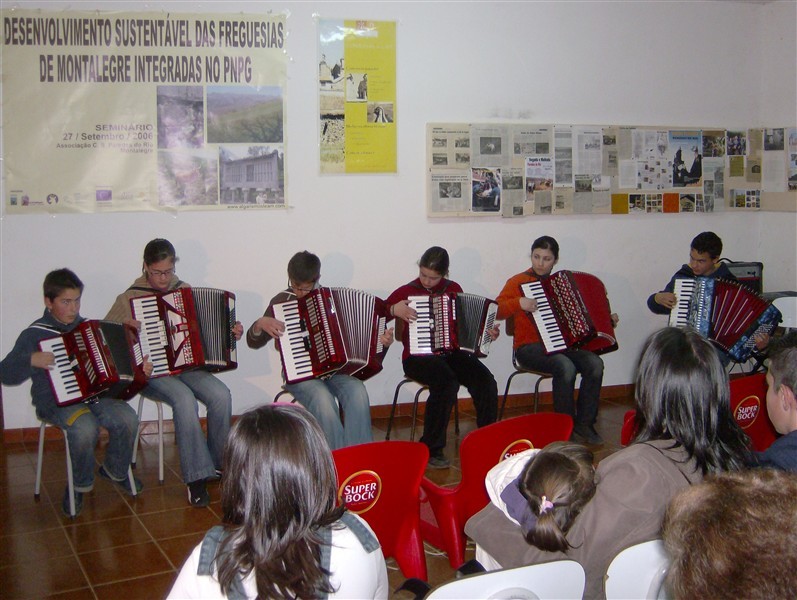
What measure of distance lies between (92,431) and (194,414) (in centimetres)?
48

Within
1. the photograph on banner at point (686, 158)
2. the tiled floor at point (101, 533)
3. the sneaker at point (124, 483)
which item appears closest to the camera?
the tiled floor at point (101, 533)

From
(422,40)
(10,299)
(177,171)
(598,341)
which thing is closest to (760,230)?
(598,341)

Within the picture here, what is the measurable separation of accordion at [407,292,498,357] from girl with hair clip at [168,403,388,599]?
2901mm

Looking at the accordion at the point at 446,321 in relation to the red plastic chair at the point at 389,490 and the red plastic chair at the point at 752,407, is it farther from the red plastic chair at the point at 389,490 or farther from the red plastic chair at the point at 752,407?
the red plastic chair at the point at 389,490

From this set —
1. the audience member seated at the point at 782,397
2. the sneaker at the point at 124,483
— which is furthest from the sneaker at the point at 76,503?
the audience member seated at the point at 782,397

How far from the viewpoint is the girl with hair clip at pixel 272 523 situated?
1.47m

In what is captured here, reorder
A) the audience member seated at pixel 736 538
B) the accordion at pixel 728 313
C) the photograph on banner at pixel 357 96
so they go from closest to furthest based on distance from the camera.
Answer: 1. the audience member seated at pixel 736 538
2. the accordion at pixel 728 313
3. the photograph on banner at pixel 357 96

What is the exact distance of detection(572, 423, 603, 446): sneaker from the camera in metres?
4.70

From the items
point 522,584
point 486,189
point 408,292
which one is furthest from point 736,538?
point 486,189

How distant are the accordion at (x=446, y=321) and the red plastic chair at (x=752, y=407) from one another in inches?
59.9

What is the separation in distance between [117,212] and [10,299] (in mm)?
793

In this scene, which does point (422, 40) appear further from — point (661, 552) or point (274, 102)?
point (661, 552)

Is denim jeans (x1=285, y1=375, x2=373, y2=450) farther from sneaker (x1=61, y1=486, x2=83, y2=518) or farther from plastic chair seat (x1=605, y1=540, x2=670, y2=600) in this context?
plastic chair seat (x1=605, y1=540, x2=670, y2=600)

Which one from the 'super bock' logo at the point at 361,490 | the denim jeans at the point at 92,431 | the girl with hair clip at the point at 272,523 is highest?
the girl with hair clip at the point at 272,523
